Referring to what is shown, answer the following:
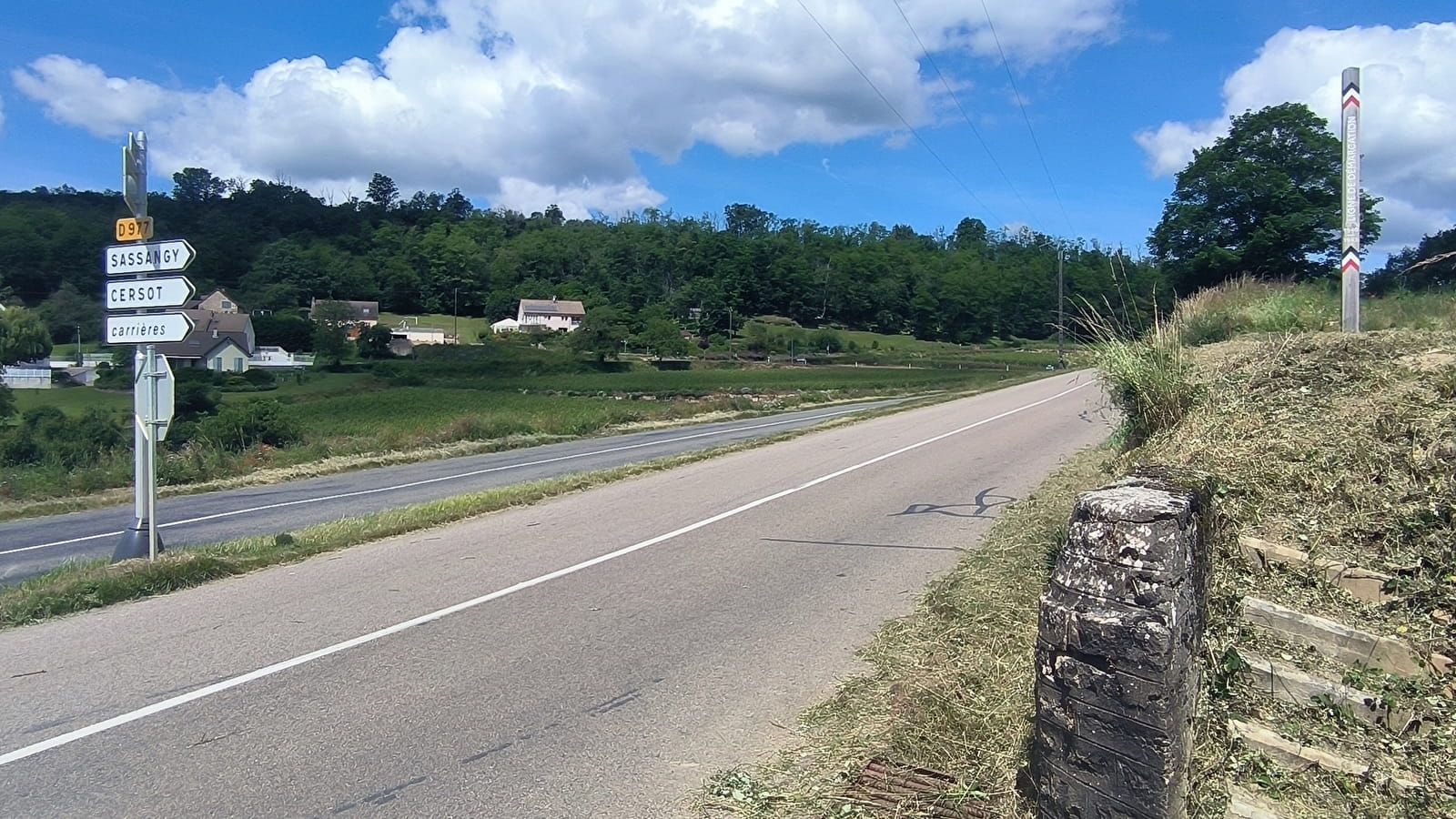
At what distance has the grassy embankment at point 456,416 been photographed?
8.71m

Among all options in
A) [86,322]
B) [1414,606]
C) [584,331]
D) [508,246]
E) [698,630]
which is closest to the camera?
[1414,606]

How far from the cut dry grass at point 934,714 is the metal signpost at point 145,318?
26.5 feet

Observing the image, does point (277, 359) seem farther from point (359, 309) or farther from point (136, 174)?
point (136, 174)

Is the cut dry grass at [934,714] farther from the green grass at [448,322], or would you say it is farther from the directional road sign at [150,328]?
the green grass at [448,322]

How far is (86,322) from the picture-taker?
6806 centimetres

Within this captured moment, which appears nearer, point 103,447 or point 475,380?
point 103,447

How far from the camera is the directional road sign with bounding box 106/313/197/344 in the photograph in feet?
32.3

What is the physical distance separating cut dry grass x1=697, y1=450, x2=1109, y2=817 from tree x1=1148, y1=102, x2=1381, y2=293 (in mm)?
11229

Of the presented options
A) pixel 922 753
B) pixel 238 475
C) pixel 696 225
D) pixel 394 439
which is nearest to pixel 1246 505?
pixel 922 753

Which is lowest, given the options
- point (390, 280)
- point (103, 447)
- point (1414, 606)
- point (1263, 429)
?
point (103, 447)

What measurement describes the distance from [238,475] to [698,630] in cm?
2250

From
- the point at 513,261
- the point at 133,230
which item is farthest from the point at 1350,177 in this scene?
the point at 513,261

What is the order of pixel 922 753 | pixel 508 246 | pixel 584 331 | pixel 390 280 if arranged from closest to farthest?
1. pixel 922 753
2. pixel 584 331
3. pixel 390 280
4. pixel 508 246

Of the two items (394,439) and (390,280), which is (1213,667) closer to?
(394,439)
